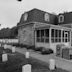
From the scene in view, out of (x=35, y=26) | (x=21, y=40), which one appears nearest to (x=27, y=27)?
(x=35, y=26)

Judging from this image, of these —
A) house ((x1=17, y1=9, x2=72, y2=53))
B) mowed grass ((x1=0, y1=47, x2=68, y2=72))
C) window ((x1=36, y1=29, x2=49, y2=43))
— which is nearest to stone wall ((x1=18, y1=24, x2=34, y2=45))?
house ((x1=17, y1=9, x2=72, y2=53))

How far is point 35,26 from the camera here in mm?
17781

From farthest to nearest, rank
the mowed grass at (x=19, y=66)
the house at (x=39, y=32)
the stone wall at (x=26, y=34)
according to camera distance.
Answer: the stone wall at (x=26, y=34), the house at (x=39, y=32), the mowed grass at (x=19, y=66)

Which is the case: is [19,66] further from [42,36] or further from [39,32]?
[39,32]

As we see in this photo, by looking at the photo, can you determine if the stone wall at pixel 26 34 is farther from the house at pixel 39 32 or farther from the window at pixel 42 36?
the window at pixel 42 36

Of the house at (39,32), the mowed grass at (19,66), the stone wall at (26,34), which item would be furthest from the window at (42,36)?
the mowed grass at (19,66)

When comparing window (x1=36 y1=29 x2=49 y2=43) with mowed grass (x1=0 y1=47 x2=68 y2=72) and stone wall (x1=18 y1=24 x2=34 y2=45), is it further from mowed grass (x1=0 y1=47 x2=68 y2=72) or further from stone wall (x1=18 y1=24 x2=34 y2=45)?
mowed grass (x1=0 y1=47 x2=68 y2=72)

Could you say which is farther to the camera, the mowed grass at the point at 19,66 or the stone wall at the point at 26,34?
the stone wall at the point at 26,34

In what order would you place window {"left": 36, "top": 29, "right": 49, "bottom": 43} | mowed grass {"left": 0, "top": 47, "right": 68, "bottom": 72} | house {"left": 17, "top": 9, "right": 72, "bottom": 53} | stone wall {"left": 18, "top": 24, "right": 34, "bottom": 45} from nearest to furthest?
mowed grass {"left": 0, "top": 47, "right": 68, "bottom": 72}
window {"left": 36, "top": 29, "right": 49, "bottom": 43}
house {"left": 17, "top": 9, "right": 72, "bottom": 53}
stone wall {"left": 18, "top": 24, "right": 34, "bottom": 45}

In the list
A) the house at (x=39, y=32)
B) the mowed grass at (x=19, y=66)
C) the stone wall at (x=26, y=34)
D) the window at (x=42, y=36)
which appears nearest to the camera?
the mowed grass at (x=19, y=66)

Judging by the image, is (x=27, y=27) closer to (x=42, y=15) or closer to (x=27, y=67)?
(x=42, y=15)

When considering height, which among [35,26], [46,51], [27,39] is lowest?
[46,51]

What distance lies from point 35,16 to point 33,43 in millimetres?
5293

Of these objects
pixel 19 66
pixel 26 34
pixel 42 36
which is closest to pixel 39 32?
pixel 42 36
